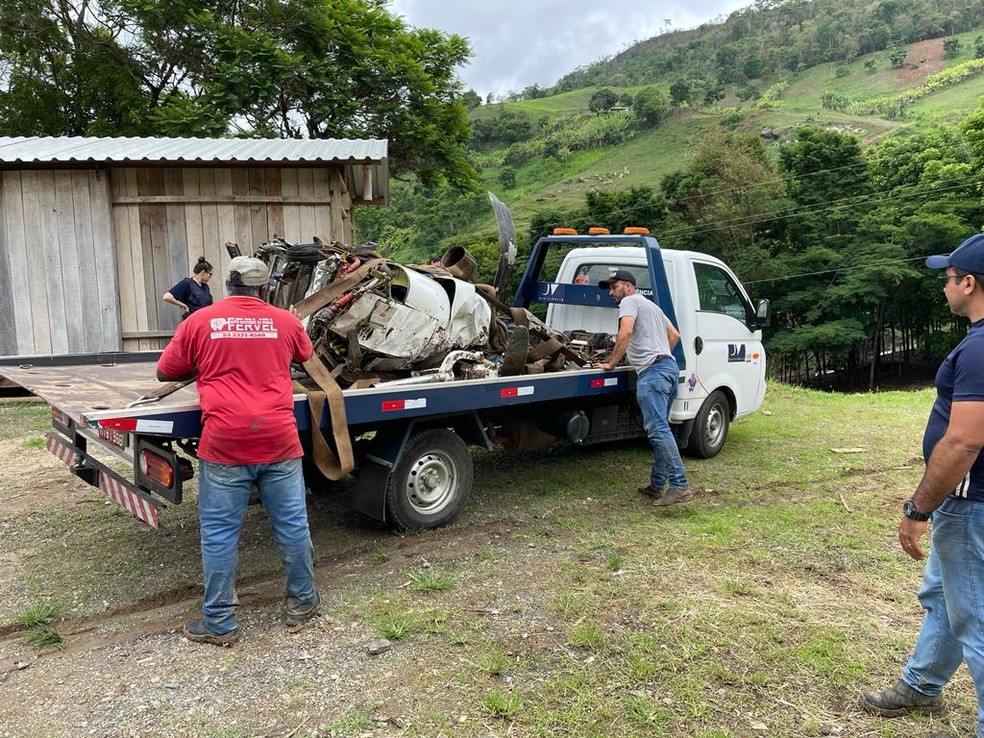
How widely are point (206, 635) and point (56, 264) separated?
738 centimetres

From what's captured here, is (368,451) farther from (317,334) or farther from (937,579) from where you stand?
(937,579)

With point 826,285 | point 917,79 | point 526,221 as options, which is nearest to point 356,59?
point 826,285

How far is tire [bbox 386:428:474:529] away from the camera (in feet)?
15.2

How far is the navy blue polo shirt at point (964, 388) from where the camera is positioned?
7.64 feet

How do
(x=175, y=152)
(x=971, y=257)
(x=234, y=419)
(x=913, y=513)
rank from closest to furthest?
(x=971, y=257), (x=913, y=513), (x=234, y=419), (x=175, y=152)

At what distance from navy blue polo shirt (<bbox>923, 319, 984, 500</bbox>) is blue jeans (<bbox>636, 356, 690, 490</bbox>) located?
291cm

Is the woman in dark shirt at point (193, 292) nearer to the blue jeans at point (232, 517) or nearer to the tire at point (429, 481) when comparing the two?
the tire at point (429, 481)

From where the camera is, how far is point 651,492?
5785mm

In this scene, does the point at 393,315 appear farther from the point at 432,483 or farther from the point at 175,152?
the point at 175,152

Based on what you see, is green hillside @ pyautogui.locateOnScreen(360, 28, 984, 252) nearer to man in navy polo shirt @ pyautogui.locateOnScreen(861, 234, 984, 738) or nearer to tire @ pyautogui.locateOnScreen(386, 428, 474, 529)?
tire @ pyautogui.locateOnScreen(386, 428, 474, 529)

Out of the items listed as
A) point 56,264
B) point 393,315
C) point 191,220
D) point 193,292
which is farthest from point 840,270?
point 393,315

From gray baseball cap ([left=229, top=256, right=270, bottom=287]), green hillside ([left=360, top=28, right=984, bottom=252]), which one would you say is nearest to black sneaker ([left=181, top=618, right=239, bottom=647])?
gray baseball cap ([left=229, top=256, right=270, bottom=287])

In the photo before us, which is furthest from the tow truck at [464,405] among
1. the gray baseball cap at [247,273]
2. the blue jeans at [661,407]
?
the gray baseball cap at [247,273]

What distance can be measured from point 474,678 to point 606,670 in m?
0.58
